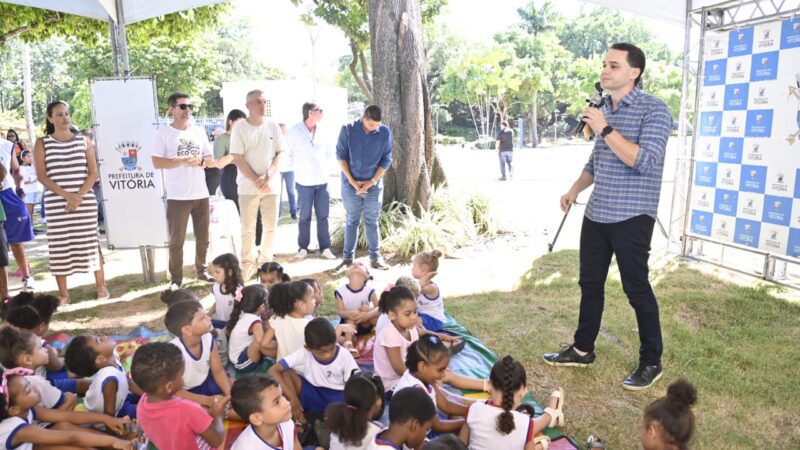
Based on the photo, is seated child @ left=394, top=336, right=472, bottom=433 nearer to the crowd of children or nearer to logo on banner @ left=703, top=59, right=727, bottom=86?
the crowd of children

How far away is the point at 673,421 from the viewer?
2.03 m

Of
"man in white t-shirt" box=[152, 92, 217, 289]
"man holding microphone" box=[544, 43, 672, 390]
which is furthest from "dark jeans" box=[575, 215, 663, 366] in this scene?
"man in white t-shirt" box=[152, 92, 217, 289]

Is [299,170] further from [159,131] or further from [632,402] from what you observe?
[632,402]

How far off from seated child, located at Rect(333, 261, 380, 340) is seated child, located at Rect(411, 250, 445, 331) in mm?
344

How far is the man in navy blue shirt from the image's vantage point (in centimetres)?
580

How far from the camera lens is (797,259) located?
16.4ft

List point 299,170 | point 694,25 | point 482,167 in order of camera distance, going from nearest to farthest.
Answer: point 694,25 → point 299,170 → point 482,167

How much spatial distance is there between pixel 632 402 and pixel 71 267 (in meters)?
4.66

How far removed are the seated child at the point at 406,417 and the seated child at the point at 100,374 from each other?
1468 mm

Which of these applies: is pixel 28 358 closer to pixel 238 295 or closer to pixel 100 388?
pixel 100 388

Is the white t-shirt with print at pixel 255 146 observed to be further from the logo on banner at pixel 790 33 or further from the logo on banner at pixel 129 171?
the logo on banner at pixel 790 33

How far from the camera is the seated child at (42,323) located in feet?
10.1

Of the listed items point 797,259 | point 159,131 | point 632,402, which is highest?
point 159,131

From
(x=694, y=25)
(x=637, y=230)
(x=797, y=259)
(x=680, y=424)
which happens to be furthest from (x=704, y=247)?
(x=680, y=424)
